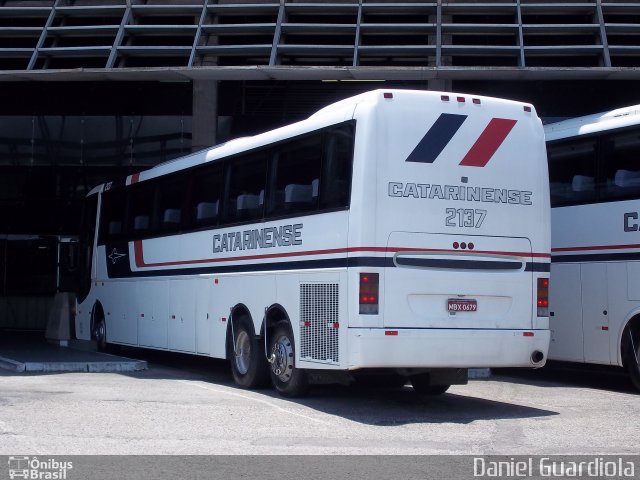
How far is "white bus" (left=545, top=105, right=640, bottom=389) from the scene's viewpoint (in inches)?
572

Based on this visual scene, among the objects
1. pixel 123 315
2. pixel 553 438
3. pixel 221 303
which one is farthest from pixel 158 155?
pixel 553 438

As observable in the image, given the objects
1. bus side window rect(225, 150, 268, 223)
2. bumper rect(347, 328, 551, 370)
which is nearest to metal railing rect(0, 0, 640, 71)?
bus side window rect(225, 150, 268, 223)

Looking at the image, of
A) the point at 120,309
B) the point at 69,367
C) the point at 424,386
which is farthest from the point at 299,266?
the point at 120,309

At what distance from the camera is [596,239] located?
49.6 ft

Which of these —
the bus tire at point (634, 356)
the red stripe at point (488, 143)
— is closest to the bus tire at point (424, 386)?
the bus tire at point (634, 356)

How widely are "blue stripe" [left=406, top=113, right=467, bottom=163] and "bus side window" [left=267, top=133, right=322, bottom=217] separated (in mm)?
1301

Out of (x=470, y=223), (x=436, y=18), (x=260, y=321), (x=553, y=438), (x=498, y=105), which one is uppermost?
(x=436, y=18)

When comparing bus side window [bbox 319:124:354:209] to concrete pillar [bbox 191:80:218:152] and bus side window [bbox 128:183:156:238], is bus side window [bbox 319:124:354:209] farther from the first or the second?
concrete pillar [bbox 191:80:218:152]

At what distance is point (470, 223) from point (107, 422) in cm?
464

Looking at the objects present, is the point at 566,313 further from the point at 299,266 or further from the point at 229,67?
the point at 229,67

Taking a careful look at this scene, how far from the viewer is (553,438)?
33.9 ft

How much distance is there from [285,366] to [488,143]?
380cm

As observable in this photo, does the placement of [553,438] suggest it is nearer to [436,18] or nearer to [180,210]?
[180,210]

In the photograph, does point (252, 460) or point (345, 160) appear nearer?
point (252, 460)
